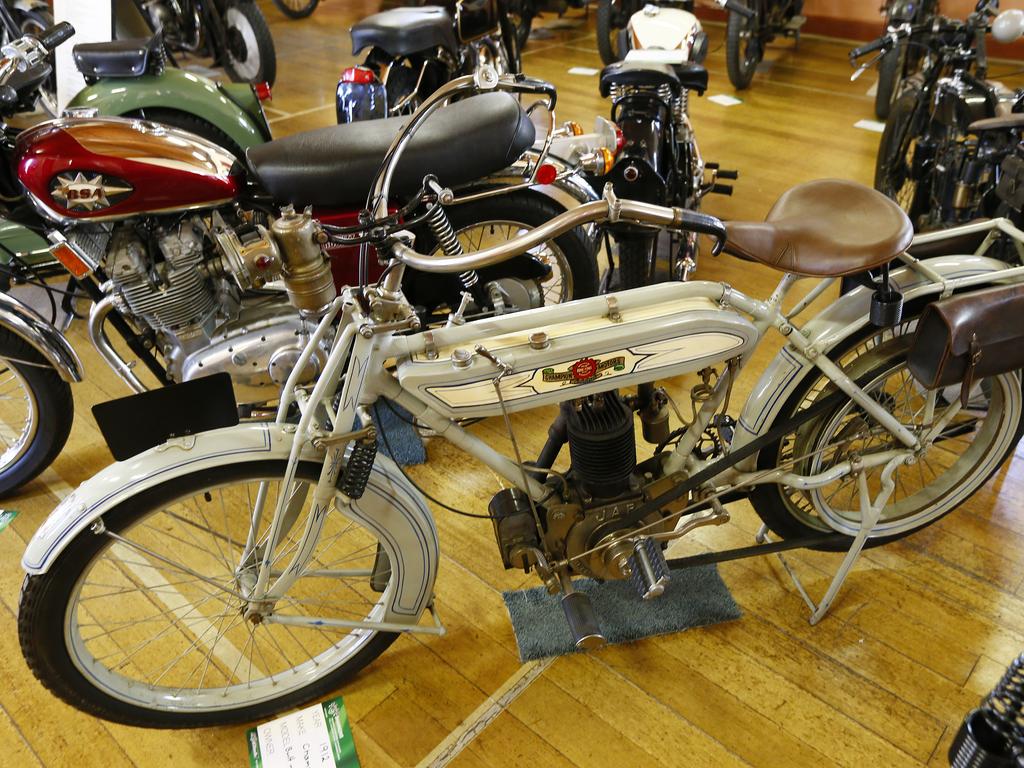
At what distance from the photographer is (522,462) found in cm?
163

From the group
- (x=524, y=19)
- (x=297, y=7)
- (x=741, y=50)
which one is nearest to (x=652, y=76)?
(x=741, y=50)

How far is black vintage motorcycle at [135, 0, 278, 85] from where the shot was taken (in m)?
5.00

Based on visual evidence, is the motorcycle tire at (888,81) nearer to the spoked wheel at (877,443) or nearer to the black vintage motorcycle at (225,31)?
the spoked wheel at (877,443)

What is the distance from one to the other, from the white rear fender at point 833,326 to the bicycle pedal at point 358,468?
2.56 feet

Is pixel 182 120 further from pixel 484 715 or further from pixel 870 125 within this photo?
pixel 870 125

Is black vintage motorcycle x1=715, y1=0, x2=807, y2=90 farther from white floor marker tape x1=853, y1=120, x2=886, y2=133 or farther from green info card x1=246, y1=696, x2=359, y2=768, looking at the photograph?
green info card x1=246, y1=696, x2=359, y2=768

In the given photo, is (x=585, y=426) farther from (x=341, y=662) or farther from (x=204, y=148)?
(x=204, y=148)

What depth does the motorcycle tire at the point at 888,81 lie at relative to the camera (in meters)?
4.25

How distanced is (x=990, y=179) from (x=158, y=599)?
271cm

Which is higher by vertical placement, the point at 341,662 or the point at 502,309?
the point at 502,309

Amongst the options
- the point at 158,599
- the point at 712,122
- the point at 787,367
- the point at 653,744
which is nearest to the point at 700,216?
the point at 787,367

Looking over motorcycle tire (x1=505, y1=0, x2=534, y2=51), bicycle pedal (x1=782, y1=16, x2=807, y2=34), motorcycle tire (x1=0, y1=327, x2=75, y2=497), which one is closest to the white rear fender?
motorcycle tire (x1=0, y1=327, x2=75, y2=497)

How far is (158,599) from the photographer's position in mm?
1953

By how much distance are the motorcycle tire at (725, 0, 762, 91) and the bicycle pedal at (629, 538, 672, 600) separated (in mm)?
4015
